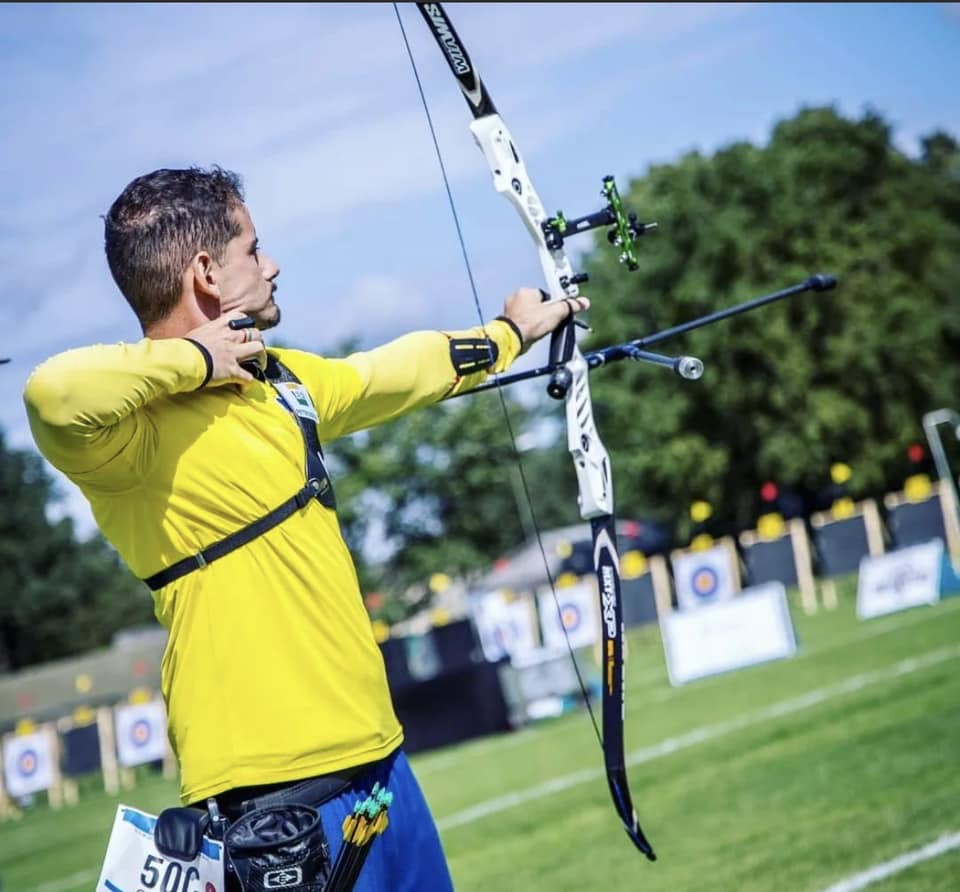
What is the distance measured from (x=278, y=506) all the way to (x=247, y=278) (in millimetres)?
496

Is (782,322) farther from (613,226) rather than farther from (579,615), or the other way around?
(613,226)

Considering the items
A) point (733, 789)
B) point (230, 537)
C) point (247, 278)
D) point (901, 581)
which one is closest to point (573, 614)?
point (901, 581)

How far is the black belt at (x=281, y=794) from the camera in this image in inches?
111

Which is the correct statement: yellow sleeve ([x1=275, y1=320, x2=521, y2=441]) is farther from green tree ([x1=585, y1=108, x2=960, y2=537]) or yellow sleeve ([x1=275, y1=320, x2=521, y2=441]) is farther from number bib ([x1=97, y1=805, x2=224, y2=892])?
green tree ([x1=585, y1=108, x2=960, y2=537])

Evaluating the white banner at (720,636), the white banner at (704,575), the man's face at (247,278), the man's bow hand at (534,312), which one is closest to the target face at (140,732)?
the white banner at (720,636)

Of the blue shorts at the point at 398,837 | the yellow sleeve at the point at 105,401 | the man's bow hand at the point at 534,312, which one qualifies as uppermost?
the man's bow hand at the point at 534,312

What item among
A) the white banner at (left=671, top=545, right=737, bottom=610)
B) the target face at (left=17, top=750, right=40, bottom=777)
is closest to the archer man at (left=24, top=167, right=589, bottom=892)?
the target face at (left=17, top=750, right=40, bottom=777)

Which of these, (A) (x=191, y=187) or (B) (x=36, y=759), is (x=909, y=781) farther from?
(B) (x=36, y=759)

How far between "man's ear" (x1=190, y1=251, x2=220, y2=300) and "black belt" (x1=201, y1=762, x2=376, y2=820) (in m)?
0.98

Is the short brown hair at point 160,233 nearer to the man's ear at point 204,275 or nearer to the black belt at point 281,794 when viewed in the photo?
the man's ear at point 204,275

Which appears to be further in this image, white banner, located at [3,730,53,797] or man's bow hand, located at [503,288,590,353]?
white banner, located at [3,730,53,797]

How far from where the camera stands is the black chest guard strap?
286 centimetres

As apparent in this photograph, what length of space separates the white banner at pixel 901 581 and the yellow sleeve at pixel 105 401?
61.4ft

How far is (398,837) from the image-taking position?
9.88 ft
